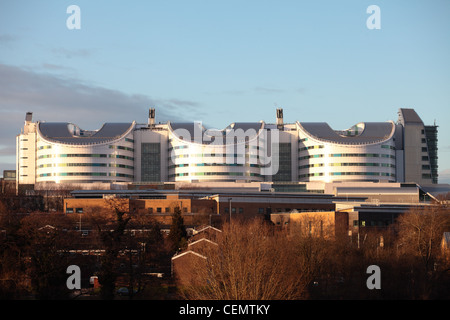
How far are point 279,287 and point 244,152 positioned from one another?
4678 inches

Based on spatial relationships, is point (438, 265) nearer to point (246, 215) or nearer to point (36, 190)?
point (246, 215)

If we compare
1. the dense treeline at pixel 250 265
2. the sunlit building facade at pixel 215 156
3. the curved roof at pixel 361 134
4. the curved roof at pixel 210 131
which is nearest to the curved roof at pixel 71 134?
the sunlit building facade at pixel 215 156

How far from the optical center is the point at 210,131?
644ft

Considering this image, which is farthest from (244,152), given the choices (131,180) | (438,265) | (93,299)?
(93,299)

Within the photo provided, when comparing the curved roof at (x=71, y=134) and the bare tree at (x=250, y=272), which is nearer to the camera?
the bare tree at (x=250, y=272)

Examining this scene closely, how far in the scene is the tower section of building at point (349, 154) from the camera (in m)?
189

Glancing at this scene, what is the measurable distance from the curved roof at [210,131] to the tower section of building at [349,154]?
1307 centimetres

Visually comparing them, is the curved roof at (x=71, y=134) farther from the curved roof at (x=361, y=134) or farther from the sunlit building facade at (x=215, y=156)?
the curved roof at (x=361, y=134)

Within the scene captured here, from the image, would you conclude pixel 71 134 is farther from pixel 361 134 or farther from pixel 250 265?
pixel 250 265

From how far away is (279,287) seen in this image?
7256 cm

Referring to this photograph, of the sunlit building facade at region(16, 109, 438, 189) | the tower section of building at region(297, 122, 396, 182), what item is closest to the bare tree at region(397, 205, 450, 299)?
the tower section of building at region(297, 122, 396, 182)

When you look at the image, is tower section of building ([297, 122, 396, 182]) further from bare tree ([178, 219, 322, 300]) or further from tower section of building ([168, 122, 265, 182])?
bare tree ([178, 219, 322, 300])

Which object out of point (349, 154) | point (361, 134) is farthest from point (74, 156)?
point (361, 134)

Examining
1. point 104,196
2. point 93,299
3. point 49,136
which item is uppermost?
point 49,136
